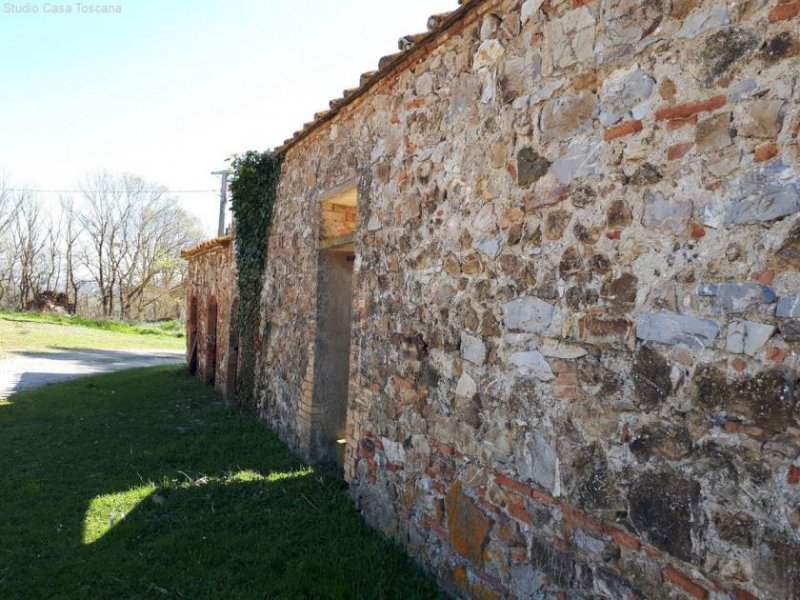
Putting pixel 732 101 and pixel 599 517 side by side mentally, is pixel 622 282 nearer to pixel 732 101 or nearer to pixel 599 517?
pixel 732 101

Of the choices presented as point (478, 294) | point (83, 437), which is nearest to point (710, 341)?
point (478, 294)

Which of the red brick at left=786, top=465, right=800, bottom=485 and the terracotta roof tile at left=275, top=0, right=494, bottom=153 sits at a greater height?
the terracotta roof tile at left=275, top=0, right=494, bottom=153

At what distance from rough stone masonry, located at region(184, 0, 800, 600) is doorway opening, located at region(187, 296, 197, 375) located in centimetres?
976

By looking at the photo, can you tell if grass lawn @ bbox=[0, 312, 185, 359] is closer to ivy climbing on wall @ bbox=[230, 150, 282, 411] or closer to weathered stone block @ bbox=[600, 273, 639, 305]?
ivy climbing on wall @ bbox=[230, 150, 282, 411]

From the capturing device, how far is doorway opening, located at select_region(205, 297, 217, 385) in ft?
38.2

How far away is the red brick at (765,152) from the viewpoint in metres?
2.00

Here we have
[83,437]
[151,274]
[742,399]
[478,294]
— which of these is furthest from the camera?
[151,274]

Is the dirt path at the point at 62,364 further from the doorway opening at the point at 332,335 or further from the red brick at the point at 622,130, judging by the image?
the red brick at the point at 622,130

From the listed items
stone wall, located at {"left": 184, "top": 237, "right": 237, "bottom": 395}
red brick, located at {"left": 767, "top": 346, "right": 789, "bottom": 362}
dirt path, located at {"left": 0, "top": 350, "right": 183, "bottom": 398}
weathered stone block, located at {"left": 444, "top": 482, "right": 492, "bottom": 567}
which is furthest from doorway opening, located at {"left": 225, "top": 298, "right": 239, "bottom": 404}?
red brick, located at {"left": 767, "top": 346, "right": 789, "bottom": 362}

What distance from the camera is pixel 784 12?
1.99 m

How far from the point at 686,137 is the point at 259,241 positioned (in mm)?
6791

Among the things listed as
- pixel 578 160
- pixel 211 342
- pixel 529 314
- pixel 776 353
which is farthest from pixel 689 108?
pixel 211 342

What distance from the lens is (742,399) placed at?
2.05 m

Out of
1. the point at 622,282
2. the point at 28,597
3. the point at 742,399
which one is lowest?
the point at 28,597
